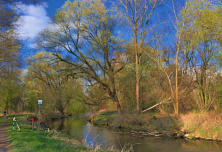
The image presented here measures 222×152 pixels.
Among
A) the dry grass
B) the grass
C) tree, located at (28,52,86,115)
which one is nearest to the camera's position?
the dry grass

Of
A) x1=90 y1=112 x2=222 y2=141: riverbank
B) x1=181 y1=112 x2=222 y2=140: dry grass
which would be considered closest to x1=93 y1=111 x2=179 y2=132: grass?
x1=90 y1=112 x2=222 y2=141: riverbank

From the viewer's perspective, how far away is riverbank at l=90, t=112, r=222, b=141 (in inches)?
686

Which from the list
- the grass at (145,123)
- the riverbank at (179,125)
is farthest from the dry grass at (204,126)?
the grass at (145,123)

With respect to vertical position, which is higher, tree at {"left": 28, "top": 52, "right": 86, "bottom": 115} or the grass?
tree at {"left": 28, "top": 52, "right": 86, "bottom": 115}

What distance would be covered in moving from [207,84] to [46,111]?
28.7 metres

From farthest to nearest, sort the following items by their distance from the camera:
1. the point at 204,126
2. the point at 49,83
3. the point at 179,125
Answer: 1. the point at 49,83
2. the point at 179,125
3. the point at 204,126

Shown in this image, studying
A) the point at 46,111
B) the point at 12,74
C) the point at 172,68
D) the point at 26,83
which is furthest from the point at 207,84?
the point at 26,83

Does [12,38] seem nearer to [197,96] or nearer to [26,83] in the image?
[197,96]

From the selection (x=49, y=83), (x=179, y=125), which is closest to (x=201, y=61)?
(x=179, y=125)

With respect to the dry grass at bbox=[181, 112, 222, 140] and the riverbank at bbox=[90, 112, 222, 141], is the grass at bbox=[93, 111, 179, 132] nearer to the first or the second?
the riverbank at bbox=[90, 112, 222, 141]

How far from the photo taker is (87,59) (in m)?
27.0

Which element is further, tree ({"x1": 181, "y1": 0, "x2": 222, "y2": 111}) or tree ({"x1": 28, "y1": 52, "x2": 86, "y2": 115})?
tree ({"x1": 28, "y1": 52, "x2": 86, "y2": 115})

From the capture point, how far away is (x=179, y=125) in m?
20.1

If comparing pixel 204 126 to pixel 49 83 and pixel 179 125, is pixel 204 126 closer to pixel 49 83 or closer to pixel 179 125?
pixel 179 125
